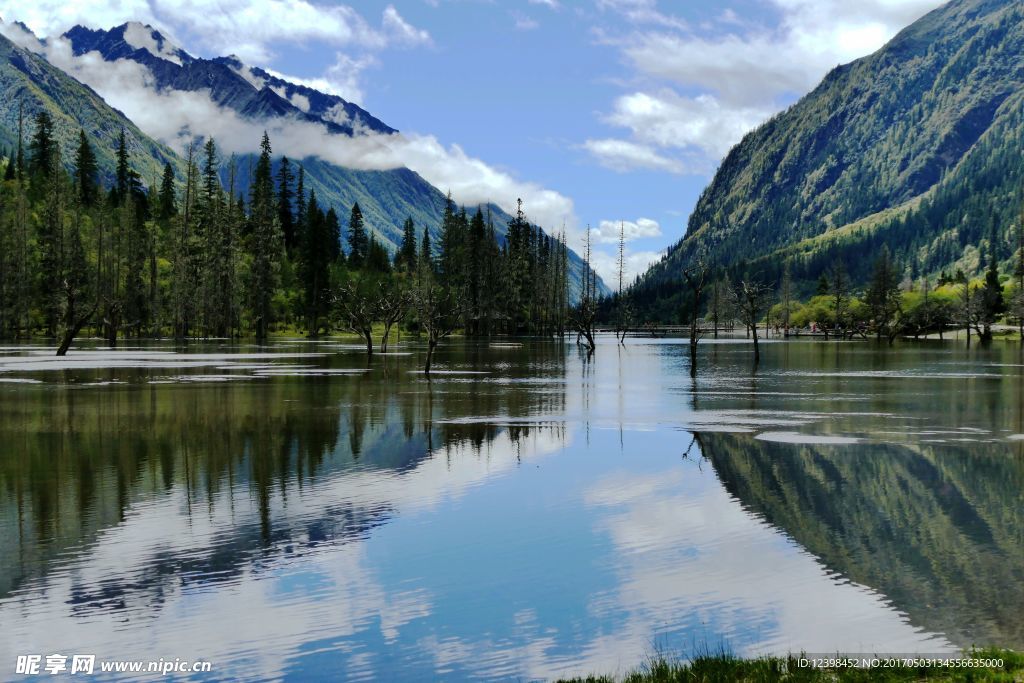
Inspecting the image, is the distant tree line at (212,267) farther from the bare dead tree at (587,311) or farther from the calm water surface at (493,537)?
the calm water surface at (493,537)

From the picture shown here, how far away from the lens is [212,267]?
458 feet

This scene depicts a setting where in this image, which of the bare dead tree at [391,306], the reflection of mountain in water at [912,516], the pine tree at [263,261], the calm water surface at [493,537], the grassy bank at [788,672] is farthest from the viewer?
the pine tree at [263,261]

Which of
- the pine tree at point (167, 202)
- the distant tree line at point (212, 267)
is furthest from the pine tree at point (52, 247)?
the pine tree at point (167, 202)

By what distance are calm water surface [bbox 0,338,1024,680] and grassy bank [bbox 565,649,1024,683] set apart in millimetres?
670

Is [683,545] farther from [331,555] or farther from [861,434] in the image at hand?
[861,434]

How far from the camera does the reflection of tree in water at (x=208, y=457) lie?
1549 cm

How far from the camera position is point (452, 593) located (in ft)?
45.1

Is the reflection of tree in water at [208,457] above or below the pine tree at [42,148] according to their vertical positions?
below


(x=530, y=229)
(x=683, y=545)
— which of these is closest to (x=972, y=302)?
(x=530, y=229)

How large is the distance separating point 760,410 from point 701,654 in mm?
30297

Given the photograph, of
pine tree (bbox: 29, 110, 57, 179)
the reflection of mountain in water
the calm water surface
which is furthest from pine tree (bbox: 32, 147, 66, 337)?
the reflection of mountain in water

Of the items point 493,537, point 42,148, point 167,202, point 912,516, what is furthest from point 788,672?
point 167,202

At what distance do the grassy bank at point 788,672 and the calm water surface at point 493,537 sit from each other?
26.4 inches

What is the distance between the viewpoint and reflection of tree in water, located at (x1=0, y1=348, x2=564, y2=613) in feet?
50.8
